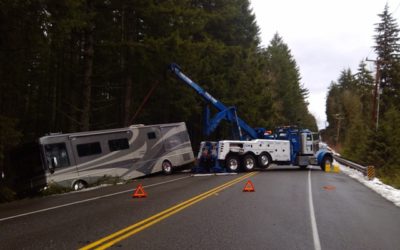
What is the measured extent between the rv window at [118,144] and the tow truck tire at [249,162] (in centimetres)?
763

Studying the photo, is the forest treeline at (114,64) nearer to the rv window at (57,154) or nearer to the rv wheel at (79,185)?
the rv window at (57,154)

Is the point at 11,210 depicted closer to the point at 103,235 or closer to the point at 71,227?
the point at 71,227

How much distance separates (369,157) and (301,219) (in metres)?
26.4

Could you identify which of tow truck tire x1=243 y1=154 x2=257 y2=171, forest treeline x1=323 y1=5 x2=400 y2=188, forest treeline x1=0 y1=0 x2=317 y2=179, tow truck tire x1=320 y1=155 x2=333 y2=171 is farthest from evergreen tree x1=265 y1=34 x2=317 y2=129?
tow truck tire x1=243 y1=154 x2=257 y2=171

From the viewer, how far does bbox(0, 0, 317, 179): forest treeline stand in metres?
17.5

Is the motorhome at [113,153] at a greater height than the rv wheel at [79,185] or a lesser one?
greater

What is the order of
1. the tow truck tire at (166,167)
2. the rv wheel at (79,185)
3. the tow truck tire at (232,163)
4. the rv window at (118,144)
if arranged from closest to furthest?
the rv wheel at (79,185) → the rv window at (118,144) → the tow truck tire at (166,167) → the tow truck tire at (232,163)

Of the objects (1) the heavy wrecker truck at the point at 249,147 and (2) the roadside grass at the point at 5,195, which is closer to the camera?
(2) the roadside grass at the point at 5,195

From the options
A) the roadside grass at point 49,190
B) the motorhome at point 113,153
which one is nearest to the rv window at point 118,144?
the motorhome at point 113,153

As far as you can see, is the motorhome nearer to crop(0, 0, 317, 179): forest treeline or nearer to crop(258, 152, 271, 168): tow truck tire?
crop(0, 0, 317, 179): forest treeline

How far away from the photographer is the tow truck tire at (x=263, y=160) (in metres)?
29.9

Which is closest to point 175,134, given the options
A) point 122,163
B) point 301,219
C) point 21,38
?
point 122,163

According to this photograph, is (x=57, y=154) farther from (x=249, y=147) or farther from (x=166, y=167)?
(x=249, y=147)

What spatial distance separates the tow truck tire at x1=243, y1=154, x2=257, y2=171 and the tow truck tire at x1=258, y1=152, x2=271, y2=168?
0.42 meters
